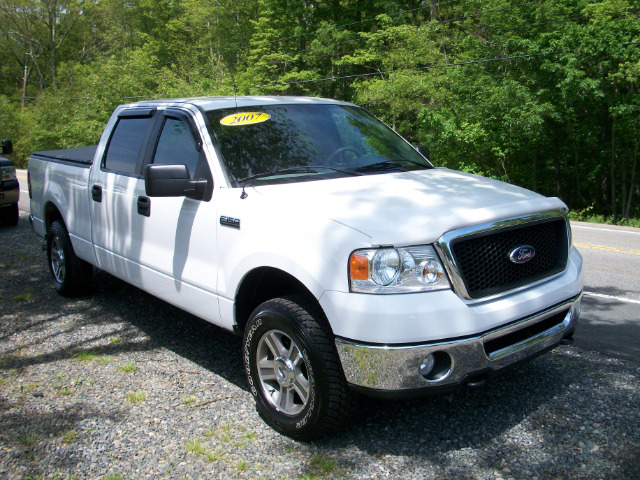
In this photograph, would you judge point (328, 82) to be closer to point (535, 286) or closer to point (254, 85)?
point (254, 85)

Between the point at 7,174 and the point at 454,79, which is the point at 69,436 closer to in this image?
the point at 7,174

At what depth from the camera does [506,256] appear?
3.28m

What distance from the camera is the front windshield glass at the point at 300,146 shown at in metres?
3.98

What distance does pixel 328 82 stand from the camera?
37.3 metres

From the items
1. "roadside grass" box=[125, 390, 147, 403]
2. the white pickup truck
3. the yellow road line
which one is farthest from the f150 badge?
the yellow road line

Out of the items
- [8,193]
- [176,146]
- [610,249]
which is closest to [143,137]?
[176,146]

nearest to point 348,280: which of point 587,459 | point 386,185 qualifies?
point 386,185

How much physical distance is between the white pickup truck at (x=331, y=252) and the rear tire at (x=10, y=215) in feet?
25.1

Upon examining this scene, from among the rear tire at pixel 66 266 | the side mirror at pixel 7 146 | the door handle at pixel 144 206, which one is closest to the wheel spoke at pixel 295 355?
the door handle at pixel 144 206

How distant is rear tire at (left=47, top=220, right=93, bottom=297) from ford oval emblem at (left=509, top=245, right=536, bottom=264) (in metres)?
4.48

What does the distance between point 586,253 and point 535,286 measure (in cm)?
710

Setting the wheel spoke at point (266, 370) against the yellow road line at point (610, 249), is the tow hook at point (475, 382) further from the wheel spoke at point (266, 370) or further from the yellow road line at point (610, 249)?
the yellow road line at point (610, 249)

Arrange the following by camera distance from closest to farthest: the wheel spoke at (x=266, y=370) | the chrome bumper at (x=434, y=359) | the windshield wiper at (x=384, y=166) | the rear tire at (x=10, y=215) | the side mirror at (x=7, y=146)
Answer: the chrome bumper at (x=434, y=359)
the wheel spoke at (x=266, y=370)
the windshield wiper at (x=384, y=166)
the side mirror at (x=7, y=146)
the rear tire at (x=10, y=215)

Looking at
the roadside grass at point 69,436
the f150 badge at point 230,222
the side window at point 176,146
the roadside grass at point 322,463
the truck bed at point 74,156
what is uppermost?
the side window at point 176,146
